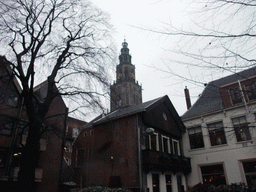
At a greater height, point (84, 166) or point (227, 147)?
point (227, 147)

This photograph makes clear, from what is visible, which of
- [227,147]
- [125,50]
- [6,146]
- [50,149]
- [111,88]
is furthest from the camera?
[125,50]

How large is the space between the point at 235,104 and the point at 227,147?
14.0 ft

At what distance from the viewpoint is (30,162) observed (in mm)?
9664

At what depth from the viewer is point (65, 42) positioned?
13.7m

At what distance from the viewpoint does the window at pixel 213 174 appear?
738 inches

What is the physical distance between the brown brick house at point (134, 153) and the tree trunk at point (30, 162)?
7.55m

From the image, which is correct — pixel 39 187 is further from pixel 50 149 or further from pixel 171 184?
pixel 171 184

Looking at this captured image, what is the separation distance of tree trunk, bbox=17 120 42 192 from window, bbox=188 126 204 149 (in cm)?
1616

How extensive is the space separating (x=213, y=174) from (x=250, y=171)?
3.25 m

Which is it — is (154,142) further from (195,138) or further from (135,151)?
(195,138)

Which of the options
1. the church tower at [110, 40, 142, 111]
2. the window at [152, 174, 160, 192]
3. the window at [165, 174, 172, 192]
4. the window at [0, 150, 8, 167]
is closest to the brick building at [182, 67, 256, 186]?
the window at [165, 174, 172, 192]

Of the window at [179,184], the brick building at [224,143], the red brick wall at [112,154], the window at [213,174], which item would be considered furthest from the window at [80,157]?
the window at [213,174]

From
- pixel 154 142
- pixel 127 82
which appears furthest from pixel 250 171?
pixel 127 82

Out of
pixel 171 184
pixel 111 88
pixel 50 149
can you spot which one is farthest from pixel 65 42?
pixel 171 184
